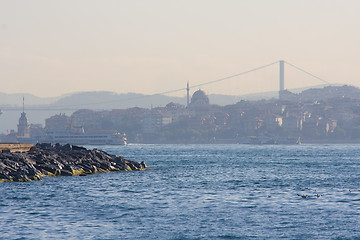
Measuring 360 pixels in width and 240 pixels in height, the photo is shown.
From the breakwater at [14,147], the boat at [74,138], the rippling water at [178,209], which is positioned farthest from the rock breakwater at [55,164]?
the boat at [74,138]

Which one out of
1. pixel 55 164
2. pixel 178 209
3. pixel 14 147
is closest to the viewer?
pixel 178 209

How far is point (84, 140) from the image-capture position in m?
194

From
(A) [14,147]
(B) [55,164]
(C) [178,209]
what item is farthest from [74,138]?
(C) [178,209]

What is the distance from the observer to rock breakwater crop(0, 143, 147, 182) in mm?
42531

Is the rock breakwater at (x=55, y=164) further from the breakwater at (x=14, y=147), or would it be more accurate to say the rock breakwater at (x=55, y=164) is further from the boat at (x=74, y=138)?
the boat at (x=74, y=138)

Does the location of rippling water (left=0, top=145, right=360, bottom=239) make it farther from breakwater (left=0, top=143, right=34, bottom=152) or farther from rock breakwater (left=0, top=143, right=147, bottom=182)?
breakwater (left=0, top=143, right=34, bottom=152)

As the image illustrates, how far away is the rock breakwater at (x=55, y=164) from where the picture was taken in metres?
42.5

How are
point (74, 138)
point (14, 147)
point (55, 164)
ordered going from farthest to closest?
point (74, 138), point (14, 147), point (55, 164)

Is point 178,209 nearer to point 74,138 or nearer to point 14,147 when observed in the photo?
point 14,147

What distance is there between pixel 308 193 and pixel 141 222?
13.1m

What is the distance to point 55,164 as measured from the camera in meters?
48.9

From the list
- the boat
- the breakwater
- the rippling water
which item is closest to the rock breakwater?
the breakwater

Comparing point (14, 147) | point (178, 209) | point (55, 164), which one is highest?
point (14, 147)

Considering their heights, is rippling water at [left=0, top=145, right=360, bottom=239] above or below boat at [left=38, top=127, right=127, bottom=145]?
below
